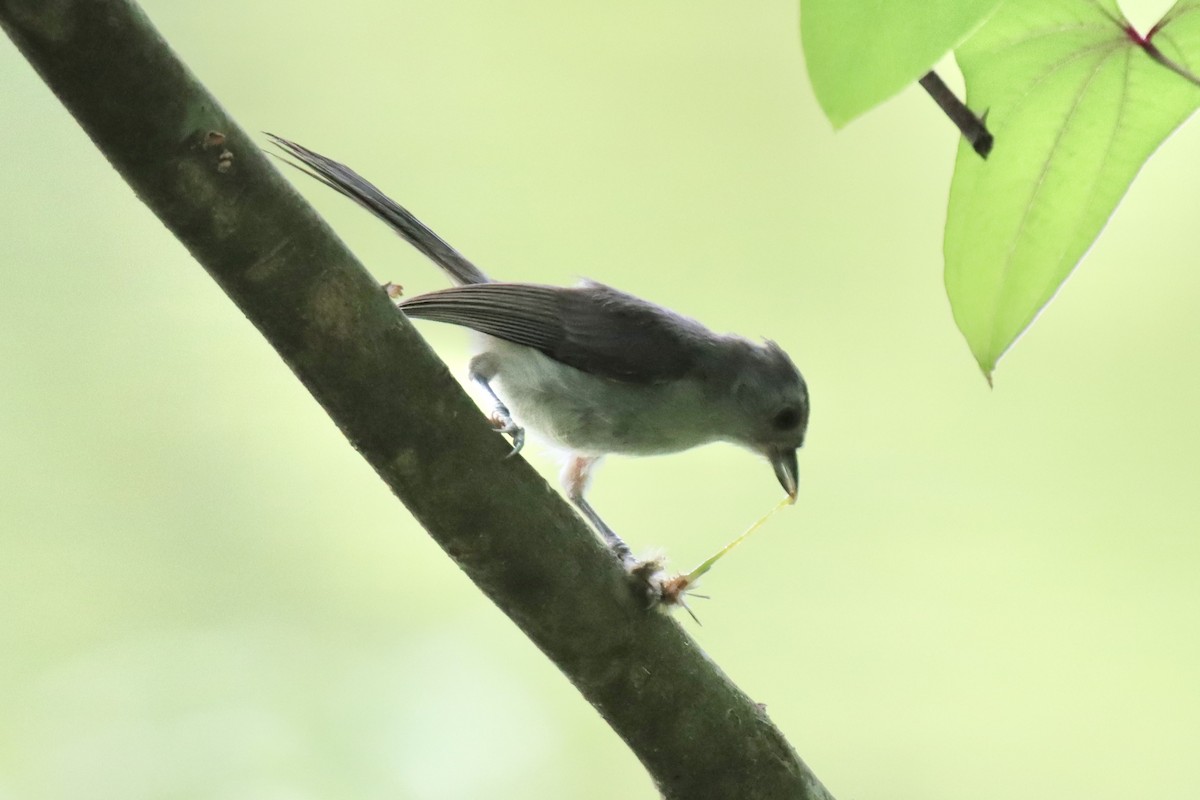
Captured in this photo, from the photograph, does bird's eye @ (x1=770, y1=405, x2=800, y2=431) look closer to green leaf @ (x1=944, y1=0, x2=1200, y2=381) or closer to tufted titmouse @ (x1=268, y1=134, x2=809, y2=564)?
tufted titmouse @ (x1=268, y1=134, x2=809, y2=564)

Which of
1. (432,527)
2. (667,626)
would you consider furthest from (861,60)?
(667,626)

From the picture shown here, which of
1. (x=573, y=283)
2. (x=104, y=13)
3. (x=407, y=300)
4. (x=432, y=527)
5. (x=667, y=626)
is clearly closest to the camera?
(x=104, y=13)

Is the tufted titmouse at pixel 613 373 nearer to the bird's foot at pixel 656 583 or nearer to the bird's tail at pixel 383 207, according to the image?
the bird's tail at pixel 383 207

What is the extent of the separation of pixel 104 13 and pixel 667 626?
0.93 meters

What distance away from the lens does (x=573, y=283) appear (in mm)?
2404

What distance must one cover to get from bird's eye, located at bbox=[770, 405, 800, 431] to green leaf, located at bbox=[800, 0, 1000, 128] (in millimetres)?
1593

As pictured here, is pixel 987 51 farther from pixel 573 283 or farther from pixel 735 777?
pixel 573 283

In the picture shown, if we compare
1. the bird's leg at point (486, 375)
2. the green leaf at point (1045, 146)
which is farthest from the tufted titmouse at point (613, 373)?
the green leaf at point (1045, 146)

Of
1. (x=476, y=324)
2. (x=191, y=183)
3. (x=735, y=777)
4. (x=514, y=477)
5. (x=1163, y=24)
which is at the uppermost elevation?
(x=476, y=324)

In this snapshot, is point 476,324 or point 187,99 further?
point 476,324

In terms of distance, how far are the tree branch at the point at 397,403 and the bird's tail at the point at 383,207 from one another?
425 millimetres

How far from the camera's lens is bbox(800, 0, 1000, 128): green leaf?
671 mm

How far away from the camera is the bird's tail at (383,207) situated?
167 cm

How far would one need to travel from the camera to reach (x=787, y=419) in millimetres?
2262
